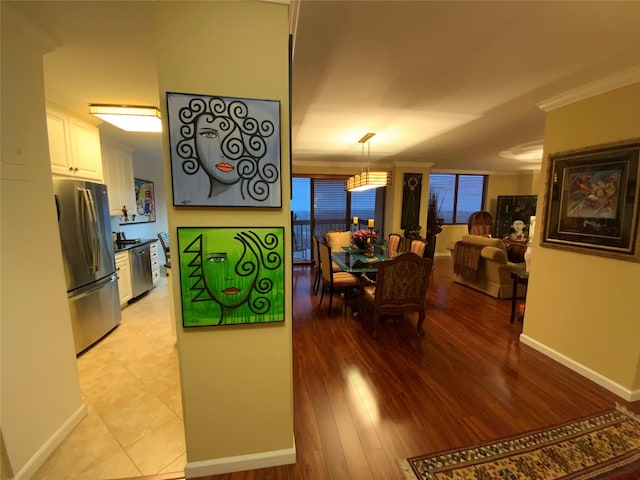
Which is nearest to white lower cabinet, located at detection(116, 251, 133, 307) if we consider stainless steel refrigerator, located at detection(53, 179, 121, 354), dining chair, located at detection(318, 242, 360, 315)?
stainless steel refrigerator, located at detection(53, 179, 121, 354)

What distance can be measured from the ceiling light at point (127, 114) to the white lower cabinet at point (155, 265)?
2.77 m

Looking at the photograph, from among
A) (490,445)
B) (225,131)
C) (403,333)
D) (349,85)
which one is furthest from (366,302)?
(225,131)

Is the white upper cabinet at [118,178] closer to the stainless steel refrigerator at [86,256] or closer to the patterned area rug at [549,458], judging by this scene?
the stainless steel refrigerator at [86,256]

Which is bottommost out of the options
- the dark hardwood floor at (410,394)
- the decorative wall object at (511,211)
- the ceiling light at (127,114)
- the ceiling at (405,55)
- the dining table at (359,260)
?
the dark hardwood floor at (410,394)

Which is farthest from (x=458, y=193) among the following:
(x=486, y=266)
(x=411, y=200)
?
(x=486, y=266)

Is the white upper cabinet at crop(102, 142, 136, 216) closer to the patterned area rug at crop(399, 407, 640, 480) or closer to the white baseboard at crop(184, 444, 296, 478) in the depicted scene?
the white baseboard at crop(184, 444, 296, 478)

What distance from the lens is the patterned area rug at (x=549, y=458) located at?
1.45 metres

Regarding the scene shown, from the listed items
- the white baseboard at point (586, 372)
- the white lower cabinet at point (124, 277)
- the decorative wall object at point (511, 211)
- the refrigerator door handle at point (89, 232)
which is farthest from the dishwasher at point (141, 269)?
the decorative wall object at point (511, 211)

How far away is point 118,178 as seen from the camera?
394cm

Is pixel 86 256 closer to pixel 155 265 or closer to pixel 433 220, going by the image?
pixel 155 265

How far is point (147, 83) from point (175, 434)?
2601 mm

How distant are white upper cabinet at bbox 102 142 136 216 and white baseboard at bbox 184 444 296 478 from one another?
369cm

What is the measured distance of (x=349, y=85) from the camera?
2154 mm

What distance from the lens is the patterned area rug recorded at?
145 centimetres
